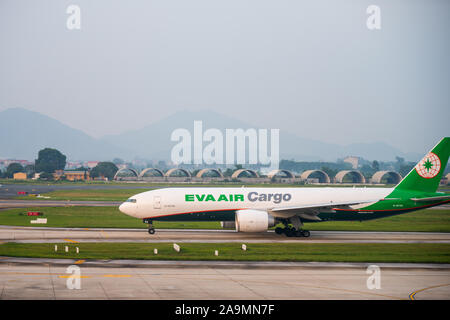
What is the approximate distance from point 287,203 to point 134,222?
17078 mm

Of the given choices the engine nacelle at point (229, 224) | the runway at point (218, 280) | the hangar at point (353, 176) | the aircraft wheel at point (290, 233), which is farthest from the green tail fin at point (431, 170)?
the hangar at point (353, 176)

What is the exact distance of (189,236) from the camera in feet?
137

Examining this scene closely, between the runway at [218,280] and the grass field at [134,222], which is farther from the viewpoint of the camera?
the grass field at [134,222]

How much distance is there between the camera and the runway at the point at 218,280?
21359 mm

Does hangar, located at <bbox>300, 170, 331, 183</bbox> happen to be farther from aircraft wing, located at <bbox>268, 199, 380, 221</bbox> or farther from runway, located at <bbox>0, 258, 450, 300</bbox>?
runway, located at <bbox>0, 258, 450, 300</bbox>

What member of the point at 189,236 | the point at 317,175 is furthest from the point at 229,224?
the point at 317,175

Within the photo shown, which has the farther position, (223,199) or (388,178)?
(388,178)

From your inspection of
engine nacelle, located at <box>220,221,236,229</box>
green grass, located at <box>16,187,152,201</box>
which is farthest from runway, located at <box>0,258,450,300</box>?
green grass, located at <box>16,187,152,201</box>

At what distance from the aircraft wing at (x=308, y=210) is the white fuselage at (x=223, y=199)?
37.6 inches

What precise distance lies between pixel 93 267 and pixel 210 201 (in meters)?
16.9

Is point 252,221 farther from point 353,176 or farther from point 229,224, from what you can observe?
point 353,176

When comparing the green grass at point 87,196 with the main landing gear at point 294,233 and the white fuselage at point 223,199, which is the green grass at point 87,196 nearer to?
the white fuselage at point 223,199

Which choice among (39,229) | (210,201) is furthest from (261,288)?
(39,229)
